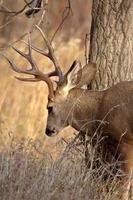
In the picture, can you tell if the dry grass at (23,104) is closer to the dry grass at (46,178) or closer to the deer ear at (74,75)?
the deer ear at (74,75)

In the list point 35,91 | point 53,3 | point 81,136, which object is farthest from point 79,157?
point 53,3

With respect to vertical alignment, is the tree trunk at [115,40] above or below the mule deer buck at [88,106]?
above

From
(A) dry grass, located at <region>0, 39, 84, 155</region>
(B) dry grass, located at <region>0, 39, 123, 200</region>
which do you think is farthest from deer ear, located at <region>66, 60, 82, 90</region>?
(A) dry grass, located at <region>0, 39, 84, 155</region>

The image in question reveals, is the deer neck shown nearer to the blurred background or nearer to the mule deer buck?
the mule deer buck

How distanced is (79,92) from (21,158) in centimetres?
151

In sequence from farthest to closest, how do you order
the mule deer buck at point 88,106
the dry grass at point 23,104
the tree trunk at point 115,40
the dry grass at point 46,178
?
the dry grass at point 23,104 → the tree trunk at point 115,40 → the mule deer buck at point 88,106 → the dry grass at point 46,178

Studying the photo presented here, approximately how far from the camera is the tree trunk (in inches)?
357

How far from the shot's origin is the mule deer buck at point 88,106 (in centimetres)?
877

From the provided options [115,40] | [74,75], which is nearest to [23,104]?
[74,75]

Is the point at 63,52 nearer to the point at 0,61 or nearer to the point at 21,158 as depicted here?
the point at 0,61

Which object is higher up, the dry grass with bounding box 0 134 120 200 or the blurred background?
the blurred background

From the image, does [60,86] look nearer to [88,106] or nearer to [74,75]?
[74,75]

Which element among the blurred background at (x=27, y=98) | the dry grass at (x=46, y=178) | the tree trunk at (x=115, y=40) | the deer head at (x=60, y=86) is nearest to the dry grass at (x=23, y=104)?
the blurred background at (x=27, y=98)

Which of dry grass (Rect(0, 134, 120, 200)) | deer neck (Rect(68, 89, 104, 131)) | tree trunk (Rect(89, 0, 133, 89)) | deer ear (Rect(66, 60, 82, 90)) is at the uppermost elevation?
tree trunk (Rect(89, 0, 133, 89))
